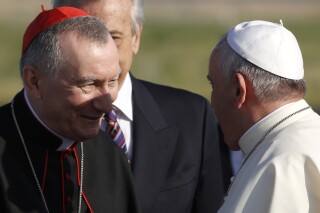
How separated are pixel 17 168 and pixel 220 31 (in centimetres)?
2127

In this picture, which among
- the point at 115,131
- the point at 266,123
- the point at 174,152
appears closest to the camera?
the point at 266,123

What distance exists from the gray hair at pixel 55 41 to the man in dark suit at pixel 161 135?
0.72m

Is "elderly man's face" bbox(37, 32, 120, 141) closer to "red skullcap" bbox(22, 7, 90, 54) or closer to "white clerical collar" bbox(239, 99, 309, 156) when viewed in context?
"red skullcap" bbox(22, 7, 90, 54)

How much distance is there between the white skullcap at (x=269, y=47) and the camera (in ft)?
14.5

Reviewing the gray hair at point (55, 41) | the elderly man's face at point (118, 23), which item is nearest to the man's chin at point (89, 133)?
the gray hair at point (55, 41)

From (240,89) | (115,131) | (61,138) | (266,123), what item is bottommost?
(115,131)

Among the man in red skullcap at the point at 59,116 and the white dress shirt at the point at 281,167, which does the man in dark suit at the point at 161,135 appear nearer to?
the man in red skullcap at the point at 59,116

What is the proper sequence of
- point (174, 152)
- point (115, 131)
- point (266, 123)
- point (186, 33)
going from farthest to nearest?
1. point (186, 33)
2. point (174, 152)
3. point (115, 131)
4. point (266, 123)

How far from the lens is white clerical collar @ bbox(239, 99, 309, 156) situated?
435cm

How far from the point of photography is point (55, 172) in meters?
4.60

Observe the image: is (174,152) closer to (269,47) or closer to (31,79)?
(269,47)

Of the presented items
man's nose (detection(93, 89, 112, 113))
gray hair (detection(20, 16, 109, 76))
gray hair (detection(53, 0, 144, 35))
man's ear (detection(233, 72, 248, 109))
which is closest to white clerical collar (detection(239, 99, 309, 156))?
man's ear (detection(233, 72, 248, 109))

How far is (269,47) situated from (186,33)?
70.3ft

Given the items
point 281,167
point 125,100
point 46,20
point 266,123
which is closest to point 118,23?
point 125,100
